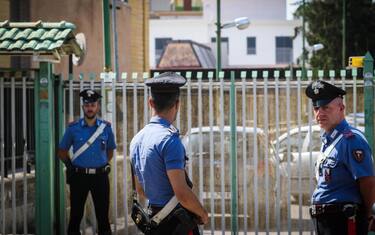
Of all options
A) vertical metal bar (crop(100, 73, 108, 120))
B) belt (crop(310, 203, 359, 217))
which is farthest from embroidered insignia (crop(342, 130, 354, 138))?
vertical metal bar (crop(100, 73, 108, 120))

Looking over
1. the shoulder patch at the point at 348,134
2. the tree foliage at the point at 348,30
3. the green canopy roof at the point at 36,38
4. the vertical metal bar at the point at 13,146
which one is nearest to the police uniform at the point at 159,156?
the shoulder patch at the point at 348,134

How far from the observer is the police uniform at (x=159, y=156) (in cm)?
464

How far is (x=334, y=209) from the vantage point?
17.4ft

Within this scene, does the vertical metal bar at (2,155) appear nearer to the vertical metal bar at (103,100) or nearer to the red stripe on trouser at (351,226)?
the vertical metal bar at (103,100)

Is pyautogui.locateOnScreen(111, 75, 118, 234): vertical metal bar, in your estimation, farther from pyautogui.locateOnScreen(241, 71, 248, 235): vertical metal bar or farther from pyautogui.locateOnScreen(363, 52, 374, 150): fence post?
pyautogui.locateOnScreen(363, 52, 374, 150): fence post

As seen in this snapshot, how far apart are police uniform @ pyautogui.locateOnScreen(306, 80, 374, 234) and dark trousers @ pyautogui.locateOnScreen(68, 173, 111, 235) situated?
3682 mm

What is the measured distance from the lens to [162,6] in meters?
73.5

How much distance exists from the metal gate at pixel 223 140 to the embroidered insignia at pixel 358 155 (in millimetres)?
3357

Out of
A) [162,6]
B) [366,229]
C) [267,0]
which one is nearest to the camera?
[366,229]

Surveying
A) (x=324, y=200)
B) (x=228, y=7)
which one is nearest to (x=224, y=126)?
(x=324, y=200)

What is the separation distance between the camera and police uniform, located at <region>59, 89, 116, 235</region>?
8516 millimetres

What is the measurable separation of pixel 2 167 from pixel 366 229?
16.8ft

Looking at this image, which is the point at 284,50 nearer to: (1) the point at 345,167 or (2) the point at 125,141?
(2) the point at 125,141

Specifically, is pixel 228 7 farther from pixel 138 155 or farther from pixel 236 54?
pixel 138 155
